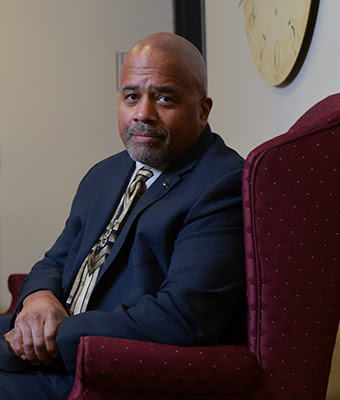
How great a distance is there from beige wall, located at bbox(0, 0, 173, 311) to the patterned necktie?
2.52m

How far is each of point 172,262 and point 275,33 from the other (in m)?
1.22

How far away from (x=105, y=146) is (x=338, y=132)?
3.05 meters

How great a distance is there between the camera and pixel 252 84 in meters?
2.75

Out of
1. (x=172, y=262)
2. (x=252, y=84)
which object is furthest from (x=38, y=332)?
(x=252, y=84)

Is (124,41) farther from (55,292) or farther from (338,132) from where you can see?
(338,132)

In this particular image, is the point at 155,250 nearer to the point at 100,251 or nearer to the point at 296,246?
the point at 100,251

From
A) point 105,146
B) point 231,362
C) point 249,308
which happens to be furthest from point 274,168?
point 105,146

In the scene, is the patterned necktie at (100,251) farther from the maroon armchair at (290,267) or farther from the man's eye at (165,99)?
the maroon armchair at (290,267)

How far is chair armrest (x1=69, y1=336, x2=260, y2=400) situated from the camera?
122 centimetres

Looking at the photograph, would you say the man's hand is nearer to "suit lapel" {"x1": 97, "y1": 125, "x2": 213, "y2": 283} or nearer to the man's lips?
"suit lapel" {"x1": 97, "y1": 125, "x2": 213, "y2": 283}

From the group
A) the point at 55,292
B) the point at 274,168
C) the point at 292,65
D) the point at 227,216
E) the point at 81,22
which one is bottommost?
the point at 55,292

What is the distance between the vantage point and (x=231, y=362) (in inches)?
49.9

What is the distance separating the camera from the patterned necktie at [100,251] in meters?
1.62

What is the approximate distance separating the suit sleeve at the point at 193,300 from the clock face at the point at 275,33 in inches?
34.7
